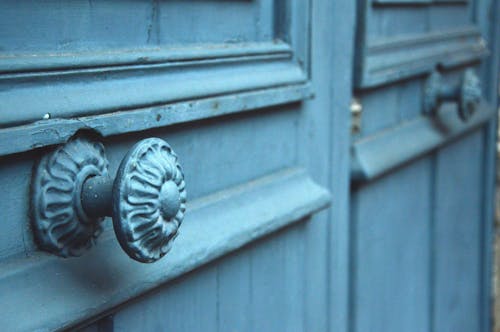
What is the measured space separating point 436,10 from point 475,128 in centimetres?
41

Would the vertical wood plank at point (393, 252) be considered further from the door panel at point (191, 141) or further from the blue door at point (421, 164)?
the door panel at point (191, 141)

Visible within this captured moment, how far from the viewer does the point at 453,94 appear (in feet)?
A: 5.77

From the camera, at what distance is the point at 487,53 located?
2150 millimetres

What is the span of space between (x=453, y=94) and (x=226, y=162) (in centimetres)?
90

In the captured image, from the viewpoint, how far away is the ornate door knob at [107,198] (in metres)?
0.68

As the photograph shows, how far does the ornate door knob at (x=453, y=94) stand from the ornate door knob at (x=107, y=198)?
112cm

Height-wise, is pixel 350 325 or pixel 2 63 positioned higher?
pixel 2 63

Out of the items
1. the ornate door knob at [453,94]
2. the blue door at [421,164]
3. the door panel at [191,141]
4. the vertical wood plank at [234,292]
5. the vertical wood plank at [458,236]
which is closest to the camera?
the door panel at [191,141]

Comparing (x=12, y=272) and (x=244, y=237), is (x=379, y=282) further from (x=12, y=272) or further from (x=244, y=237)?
(x=12, y=272)

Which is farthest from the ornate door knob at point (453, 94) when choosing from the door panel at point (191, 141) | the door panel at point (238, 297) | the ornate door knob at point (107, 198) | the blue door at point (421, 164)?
the ornate door knob at point (107, 198)

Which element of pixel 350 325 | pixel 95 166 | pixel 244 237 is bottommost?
pixel 350 325

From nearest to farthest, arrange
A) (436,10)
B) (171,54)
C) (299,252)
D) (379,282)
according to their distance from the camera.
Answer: (171,54) → (299,252) → (379,282) → (436,10)

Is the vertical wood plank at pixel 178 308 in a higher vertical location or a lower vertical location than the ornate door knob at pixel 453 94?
lower

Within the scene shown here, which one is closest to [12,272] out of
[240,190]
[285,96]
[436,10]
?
[240,190]
